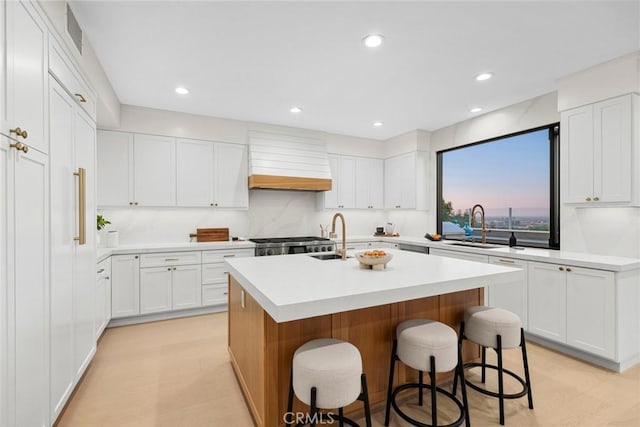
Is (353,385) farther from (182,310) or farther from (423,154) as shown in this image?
(423,154)

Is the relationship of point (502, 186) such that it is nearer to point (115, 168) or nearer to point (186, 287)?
point (186, 287)

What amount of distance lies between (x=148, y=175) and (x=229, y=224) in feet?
4.27

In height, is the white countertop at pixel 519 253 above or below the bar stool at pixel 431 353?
above

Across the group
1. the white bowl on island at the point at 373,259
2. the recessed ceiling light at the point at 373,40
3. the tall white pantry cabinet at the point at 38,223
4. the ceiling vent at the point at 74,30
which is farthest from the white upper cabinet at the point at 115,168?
the white bowl on island at the point at 373,259

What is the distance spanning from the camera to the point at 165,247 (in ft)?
12.6

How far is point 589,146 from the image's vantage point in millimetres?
2965

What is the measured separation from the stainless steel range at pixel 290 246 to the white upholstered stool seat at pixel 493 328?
2599 mm

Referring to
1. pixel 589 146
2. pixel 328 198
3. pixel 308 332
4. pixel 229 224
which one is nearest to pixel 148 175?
pixel 229 224

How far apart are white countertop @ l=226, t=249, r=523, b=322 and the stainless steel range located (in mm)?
1719

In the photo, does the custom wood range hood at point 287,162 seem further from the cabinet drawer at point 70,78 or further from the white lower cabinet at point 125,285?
the cabinet drawer at point 70,78

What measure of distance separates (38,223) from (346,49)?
2.47 metres

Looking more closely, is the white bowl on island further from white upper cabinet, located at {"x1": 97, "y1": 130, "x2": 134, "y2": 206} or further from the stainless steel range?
white upper cabinet, located at {"x1": 97, "y1": 130, "x2": 134, "y2": 206}

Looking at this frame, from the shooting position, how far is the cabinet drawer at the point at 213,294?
13.2ft

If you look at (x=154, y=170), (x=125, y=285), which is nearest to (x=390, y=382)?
(x=125, y=285)
